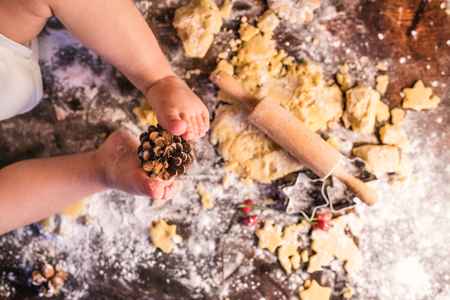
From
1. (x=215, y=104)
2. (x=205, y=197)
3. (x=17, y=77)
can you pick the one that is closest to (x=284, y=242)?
(x=205, y=197)

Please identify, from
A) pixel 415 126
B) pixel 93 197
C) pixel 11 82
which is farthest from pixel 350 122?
pixel 11 82

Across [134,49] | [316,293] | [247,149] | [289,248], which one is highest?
[134,49]

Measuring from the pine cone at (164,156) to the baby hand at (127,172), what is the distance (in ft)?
0.09

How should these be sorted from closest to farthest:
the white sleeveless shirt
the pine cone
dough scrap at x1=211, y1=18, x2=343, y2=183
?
the pine cone, the white sleeveless shirt, dough scrap at x1=211, y1=18, x2=343, y2=183

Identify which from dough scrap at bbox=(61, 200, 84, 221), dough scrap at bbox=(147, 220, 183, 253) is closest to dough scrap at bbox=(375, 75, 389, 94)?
dough scrap at bbox=(147, 220, 183, 253)

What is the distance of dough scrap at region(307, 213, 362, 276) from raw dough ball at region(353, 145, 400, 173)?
18 centimetres

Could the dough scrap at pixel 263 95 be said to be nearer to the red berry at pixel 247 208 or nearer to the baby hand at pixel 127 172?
the red berry at pixel 247 208

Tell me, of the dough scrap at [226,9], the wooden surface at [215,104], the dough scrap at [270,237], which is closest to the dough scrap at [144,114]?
the wooden surface at [215,104]

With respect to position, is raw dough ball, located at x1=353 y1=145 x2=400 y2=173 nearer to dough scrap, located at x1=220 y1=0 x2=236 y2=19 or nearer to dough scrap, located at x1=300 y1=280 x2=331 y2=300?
dough scrap, located at x1=300 y1=280 x2=331 y2=300

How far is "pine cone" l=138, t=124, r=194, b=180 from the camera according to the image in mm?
602

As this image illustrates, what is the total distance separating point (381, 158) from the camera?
0.83 meters

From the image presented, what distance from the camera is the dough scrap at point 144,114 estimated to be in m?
0.89

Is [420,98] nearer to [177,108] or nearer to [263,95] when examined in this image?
[263,95]

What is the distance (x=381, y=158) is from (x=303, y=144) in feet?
0.92
